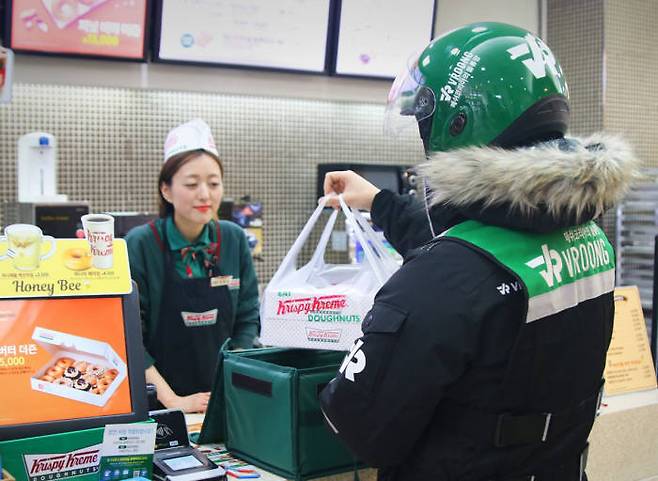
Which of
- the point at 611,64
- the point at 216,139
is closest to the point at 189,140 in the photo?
the point at 216,139

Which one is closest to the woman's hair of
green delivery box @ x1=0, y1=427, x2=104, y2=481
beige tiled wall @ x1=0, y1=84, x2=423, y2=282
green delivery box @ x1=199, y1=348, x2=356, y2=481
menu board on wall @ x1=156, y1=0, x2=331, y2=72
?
green delivery box @ x1=199, y1=348, x2=356, y2=481

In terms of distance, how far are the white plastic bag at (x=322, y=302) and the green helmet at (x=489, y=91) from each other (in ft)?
1.46

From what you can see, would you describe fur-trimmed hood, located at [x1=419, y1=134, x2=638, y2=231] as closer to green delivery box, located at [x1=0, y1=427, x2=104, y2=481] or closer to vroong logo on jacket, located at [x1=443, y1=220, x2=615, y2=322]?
vroong logo on jacket, located at [x1=443, y1=220, x2=615, y2=322]

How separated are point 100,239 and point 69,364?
0.26 metres

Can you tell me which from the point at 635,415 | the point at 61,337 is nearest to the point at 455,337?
the point at 61,337

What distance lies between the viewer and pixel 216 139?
5.14 metres

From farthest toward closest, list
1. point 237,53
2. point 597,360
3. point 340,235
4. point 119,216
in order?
point 340,235, point 237,53, point 119,216, point 597,360

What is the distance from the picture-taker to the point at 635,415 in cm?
→ 255

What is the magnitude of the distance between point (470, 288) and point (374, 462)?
0.37 metres

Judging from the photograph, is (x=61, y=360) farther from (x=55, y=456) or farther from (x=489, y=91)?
(x=489, y=91)

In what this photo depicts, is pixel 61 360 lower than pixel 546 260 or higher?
lower

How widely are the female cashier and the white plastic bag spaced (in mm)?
1050

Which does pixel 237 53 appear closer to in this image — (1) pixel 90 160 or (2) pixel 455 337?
(1) pixel 90 160

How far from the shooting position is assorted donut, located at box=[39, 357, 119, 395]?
1.49m
